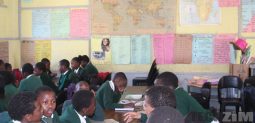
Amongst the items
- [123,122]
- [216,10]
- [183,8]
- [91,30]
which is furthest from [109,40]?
[123,122]

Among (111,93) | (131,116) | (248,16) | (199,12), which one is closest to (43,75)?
(111,93)

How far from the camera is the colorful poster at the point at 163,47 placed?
7.23 meters

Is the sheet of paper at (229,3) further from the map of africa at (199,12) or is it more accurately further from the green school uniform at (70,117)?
the green school uniform at (70,117)

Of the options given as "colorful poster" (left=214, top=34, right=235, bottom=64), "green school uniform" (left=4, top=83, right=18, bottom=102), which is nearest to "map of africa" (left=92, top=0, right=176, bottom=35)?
"colorful poster" (left=214, top=34, right=235, bottom=64)

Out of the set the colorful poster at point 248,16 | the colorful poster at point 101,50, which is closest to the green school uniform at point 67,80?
the colorful poster at point 101,50

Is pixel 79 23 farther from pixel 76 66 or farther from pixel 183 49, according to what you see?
pixel 183 49

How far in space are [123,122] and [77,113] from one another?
1.65 ft

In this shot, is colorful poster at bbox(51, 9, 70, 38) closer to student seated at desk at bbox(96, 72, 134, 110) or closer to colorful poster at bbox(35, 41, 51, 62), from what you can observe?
colorful poster at bbox(35, 41, 51, 62)

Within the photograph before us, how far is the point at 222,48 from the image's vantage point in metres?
7.02

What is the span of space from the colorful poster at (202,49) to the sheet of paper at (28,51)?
328cm

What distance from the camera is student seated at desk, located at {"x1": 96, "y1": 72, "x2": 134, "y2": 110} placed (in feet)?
13.3

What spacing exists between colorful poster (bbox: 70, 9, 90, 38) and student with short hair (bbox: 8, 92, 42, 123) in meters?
5.35

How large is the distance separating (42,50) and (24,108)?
565cm

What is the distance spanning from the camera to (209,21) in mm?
7070
